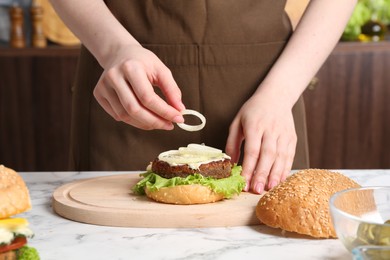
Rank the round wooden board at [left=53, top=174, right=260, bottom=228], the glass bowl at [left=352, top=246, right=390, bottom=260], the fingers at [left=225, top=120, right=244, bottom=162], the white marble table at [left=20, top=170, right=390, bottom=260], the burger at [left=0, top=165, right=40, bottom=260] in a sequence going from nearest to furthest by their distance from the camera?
the glass bowl at [left=352, top=246, right=390, bottom=260]
the burger at [left=0, top=165, right=40, bottom=260]
the white marble table at [left=20, top=170, right=390, bottom=260]
the round wooden board at [left=53, top=174, right=260, bottom=228]
the fingers at [left=225, top=120, right=244, bottom=162]

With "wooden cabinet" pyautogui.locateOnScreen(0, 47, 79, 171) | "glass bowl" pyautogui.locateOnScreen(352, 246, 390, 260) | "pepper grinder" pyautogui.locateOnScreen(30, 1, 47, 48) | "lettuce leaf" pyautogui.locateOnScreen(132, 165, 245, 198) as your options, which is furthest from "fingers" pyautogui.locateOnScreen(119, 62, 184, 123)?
"pepper grinder" pyautogui.locateOnScreen(30, 1, 47, 48)

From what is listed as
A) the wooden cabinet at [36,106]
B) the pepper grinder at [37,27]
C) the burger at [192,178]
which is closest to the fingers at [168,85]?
the burger at [192,178]

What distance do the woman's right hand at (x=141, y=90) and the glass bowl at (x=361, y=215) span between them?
0.44 metres

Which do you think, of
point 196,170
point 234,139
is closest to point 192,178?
point 196,170

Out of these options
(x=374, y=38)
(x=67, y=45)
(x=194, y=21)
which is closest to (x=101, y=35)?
(x=194, y=21)

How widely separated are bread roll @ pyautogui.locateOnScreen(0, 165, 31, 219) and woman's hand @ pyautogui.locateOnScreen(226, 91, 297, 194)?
1.85ft

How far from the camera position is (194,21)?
1.98m

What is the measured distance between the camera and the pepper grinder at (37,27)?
368cm

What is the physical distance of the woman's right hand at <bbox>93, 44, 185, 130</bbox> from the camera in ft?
4.89

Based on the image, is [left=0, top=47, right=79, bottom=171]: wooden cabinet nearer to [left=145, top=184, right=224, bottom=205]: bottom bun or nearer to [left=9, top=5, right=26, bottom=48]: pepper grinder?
[left=9, top=5, right=26, bottom=48]: pepper grinder

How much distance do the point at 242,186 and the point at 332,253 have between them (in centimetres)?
35

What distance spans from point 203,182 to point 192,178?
34 millimetres

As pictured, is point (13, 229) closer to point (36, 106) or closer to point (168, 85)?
point (168, 85)

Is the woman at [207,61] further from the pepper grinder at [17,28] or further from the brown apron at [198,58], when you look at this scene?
the pepper grinder at [17,28]
